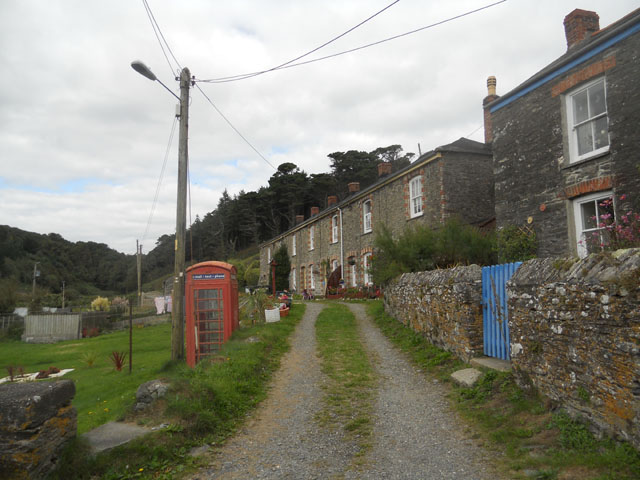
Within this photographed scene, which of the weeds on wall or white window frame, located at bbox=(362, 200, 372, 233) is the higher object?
white window frame, located at bbox=(362, 200, 372, 233)

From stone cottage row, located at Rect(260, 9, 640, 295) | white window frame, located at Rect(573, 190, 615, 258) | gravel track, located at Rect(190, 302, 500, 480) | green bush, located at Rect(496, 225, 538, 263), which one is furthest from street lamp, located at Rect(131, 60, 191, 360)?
white window frame, located at Rect(573, 190, 615, 258)

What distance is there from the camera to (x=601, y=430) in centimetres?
387

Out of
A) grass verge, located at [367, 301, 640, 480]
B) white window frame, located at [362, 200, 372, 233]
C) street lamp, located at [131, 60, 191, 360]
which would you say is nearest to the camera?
grass verge, located at [367, 301, 640, 480]

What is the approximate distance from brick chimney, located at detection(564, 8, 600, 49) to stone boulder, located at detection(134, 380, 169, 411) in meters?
14.5

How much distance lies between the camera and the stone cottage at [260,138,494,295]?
18.0 meters

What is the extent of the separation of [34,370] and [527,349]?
55.0 ft

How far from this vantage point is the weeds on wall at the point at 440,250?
42.1 feet

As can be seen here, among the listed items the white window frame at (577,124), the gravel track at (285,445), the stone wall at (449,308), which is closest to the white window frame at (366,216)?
the stone wall at (449,308)

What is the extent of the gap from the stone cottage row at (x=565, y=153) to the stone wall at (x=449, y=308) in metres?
3.61

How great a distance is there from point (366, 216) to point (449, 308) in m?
16.8

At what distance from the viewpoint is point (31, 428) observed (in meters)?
3.59

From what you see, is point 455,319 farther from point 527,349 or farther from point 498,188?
point 498,188

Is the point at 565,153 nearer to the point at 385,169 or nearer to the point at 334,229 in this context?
the point at 385,169

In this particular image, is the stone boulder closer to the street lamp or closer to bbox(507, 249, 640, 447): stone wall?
the street lamp
